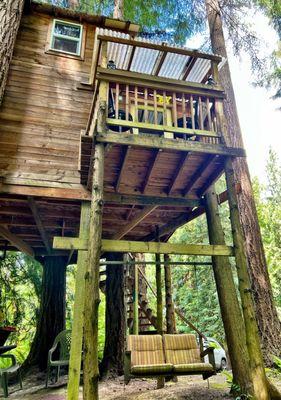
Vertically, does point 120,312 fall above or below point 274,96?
below

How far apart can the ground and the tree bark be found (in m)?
0.38

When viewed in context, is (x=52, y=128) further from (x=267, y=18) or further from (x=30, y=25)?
(x=267, y=18)

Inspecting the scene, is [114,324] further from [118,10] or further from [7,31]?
[118,10]

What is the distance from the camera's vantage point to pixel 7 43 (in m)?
5.65

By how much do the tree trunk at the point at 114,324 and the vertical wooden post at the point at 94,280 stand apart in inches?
178

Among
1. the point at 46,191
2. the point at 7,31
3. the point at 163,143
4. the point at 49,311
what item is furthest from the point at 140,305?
the point at 7,31

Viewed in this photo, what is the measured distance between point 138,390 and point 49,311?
345cm

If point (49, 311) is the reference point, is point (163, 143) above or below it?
above

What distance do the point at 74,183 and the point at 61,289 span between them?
425 cm

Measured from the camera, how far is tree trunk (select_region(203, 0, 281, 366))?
218 inches

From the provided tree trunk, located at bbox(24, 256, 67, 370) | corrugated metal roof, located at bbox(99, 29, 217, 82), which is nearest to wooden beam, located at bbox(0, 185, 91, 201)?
corrugated metal roof, located at bbox(99, 29, 217, 82)

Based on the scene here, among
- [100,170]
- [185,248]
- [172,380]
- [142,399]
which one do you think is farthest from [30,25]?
[172,380]

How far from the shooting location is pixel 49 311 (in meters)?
8.27

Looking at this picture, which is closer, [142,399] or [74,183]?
[142,399]
